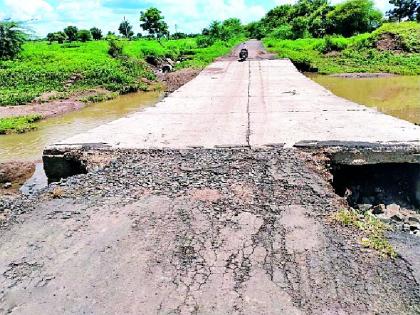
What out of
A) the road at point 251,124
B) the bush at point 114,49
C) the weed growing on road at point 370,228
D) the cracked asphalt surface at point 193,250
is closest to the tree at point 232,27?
the bush at point 114,49

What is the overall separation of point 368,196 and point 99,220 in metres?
3.76

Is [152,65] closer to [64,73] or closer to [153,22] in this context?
[64,73]

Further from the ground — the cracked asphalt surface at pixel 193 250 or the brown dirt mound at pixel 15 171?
the cracked asphalt surface at pixel 193 250

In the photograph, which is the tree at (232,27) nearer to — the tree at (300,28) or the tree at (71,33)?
the tree at (300,28)

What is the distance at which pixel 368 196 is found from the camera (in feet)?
20.4

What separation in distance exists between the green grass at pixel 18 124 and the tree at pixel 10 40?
12421 mm

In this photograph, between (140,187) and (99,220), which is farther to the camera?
(140,187)

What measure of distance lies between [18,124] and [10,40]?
13996mm

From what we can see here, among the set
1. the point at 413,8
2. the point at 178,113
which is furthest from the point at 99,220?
the point at 413,8

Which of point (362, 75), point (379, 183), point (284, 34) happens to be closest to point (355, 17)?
point (284, 34)

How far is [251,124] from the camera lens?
27.6ft

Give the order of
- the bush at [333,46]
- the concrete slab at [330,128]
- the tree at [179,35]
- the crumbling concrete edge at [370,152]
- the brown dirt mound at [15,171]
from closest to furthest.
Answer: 1. the crumbling concrete edge at [370,152]
2. the concrete slab at [330,128]
3. the brown dirt mound at [15,171]
4. the bush at [333,46]
5. the tree at [179,35]

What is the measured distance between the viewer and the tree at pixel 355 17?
140 ft

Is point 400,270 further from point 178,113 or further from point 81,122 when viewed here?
point 81,122
